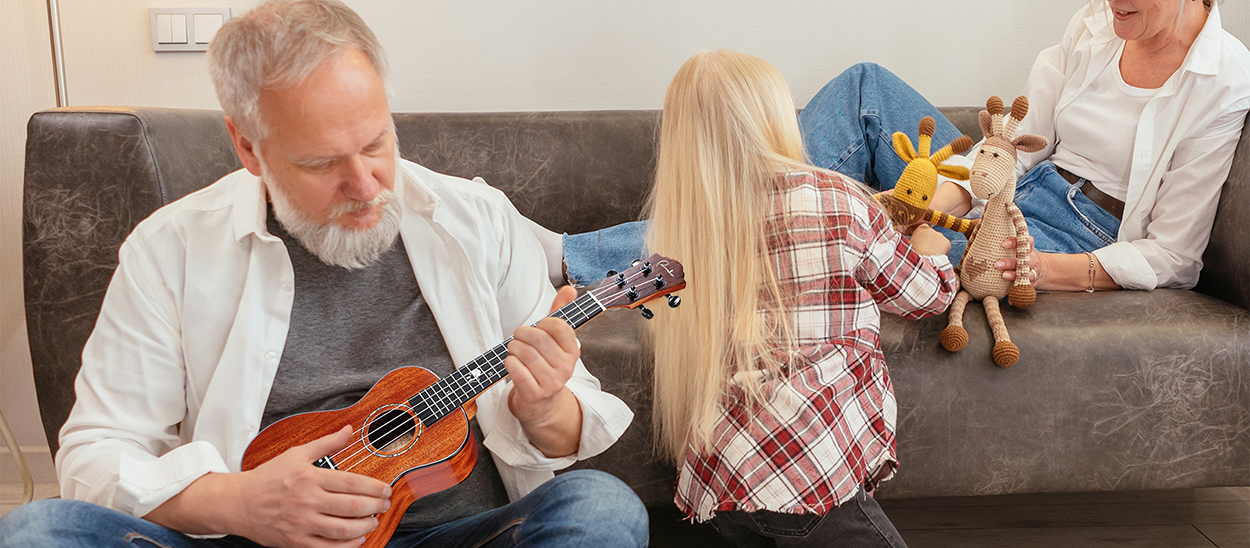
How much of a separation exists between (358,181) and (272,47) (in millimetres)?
154

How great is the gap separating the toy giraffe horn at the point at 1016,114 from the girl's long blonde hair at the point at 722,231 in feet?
1.13

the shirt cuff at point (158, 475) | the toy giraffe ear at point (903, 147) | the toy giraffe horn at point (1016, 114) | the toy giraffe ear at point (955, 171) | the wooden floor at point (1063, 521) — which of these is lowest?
the wooden floor at point (1063, 521)

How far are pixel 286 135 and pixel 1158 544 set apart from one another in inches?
59.2

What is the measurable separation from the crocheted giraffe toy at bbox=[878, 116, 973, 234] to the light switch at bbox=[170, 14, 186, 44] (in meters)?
1.58

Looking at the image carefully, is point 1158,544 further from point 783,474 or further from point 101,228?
point 101,228

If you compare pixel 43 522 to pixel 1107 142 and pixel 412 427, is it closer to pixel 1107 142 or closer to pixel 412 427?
pixel 412 427

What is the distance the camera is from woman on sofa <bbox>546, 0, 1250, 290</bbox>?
53.8 inches

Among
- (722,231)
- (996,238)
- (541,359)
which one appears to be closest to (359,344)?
(541,359)

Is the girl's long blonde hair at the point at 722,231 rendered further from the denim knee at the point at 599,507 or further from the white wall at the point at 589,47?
the white wall at the point at 589,47

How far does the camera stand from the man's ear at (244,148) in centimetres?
86

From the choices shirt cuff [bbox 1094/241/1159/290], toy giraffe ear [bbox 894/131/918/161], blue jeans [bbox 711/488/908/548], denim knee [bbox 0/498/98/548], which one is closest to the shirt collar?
denim knee [bbox 0/498/98/548]

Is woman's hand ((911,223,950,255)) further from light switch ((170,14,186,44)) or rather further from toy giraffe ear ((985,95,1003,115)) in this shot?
light switch ((170,14,186,44))

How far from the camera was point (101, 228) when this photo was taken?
118 centimetres

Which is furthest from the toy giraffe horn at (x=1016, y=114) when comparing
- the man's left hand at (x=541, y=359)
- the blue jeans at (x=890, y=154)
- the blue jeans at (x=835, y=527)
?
the man's left hand at (x=541, y=359)
